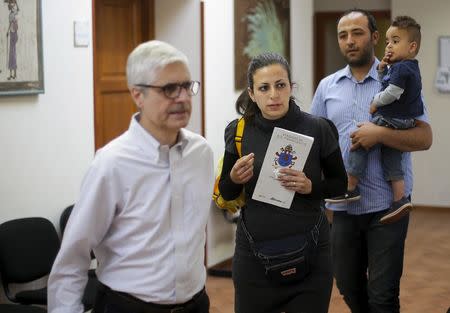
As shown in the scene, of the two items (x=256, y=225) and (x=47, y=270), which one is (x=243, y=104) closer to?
(x=256, y=225)

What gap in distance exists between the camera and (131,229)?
89.4 inches

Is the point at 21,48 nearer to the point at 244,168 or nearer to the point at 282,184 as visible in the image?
the point at 244,168

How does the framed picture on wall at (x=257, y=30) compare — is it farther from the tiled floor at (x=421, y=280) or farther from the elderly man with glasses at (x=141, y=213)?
the elderly man with glasses at (x=141, y=213)

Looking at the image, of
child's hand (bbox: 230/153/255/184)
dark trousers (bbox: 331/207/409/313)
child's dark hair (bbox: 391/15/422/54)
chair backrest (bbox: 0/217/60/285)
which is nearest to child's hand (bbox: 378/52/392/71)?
child's dark hair (bbox: 391/15/422/54)

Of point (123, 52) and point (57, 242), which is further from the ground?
point (123, 52)

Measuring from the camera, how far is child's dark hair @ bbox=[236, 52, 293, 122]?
307 cm

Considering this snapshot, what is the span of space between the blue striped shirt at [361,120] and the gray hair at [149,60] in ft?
5.64

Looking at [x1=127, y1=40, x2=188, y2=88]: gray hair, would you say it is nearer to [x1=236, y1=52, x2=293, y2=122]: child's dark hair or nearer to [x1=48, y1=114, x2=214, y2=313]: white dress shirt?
[x1=48, y1=114, x2=214, y2=313]: white dress shirt

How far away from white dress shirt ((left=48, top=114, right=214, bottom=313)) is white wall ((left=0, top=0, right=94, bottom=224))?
2.08m

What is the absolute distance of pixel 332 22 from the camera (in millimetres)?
10086

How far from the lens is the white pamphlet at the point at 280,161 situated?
3.00m

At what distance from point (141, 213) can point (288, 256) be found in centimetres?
92

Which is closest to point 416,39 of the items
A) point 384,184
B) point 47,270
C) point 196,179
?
point 384,184

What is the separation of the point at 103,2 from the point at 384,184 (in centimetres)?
277
